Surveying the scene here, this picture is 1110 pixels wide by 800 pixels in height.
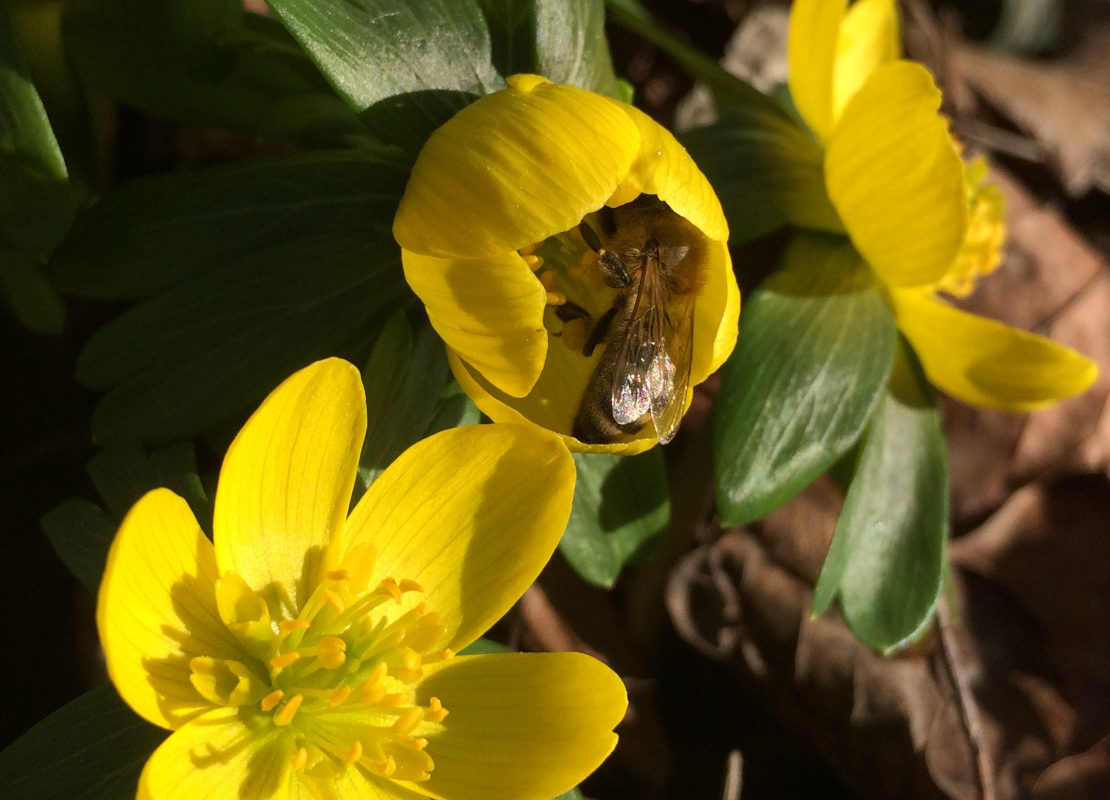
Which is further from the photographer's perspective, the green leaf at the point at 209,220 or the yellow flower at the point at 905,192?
the yellow flower at the point at 905,192

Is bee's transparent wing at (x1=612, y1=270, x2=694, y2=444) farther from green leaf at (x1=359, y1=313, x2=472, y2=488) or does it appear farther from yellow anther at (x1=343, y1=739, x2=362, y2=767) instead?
yellow anther at (x1=343, y1=739, x2=362, y2=767)

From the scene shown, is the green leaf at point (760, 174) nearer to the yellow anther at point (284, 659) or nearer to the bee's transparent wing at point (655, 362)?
the bee's transparent wing at point (655, 362)

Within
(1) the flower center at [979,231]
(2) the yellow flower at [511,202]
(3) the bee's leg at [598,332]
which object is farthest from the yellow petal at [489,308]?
(1) the flower center at [979,231]

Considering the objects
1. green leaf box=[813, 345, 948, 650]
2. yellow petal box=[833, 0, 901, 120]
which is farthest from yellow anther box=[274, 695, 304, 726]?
yellow petal box=[833, 0, 901, 120]

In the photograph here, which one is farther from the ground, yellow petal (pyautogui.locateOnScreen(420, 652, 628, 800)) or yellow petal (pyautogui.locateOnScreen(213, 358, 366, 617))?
yellow petal (pyautogui.locateOnScreen(213, 358, 366, 617))

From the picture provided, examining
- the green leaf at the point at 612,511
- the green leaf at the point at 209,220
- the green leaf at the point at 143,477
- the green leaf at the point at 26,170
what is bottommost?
the green leaf at the point at 612,511

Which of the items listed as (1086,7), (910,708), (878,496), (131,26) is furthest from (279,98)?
(1086,7)
